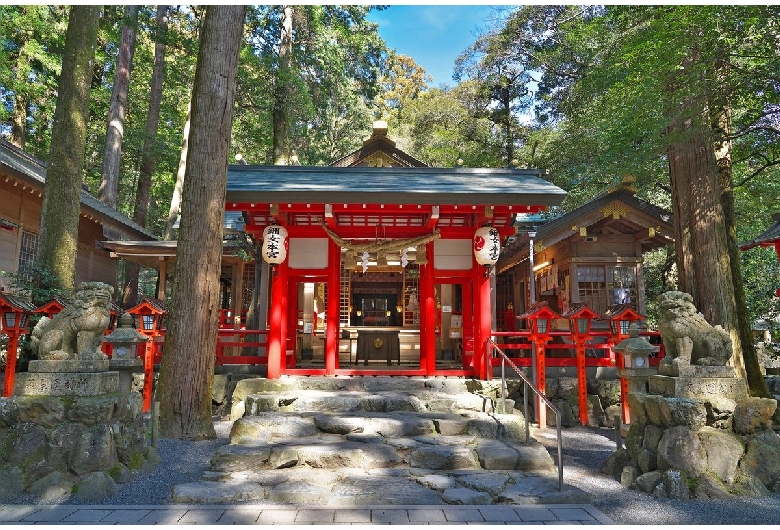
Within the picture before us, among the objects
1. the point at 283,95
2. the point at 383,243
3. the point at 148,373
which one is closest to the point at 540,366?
the point at 383,243

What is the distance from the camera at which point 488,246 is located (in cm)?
835

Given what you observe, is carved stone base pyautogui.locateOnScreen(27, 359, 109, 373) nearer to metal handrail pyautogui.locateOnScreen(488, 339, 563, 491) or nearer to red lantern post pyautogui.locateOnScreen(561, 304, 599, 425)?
metal handrail pyautogui.locateOnScreen(488, 339, 563, 491)

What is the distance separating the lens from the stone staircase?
4500mm

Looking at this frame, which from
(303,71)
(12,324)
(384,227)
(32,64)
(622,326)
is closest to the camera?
(12,324)

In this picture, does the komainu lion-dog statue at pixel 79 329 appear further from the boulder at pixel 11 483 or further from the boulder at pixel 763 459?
the boulder at pixel 763 459

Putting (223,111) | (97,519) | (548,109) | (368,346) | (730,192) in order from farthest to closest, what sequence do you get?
(548,109)
(368,346)
(730,192)
(223,111)
(97,519)

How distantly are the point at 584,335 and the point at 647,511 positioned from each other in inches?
169

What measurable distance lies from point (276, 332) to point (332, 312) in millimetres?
1062

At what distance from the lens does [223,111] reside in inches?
275

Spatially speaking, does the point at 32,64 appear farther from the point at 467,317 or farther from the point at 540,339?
the point at 540,339

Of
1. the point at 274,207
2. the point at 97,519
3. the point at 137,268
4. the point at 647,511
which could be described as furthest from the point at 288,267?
the point at 137,268

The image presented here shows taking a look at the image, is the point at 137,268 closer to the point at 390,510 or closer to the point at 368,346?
the point at 368,346

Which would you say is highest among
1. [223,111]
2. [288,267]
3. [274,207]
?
[223,111]

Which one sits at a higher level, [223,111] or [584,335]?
[223,111]
